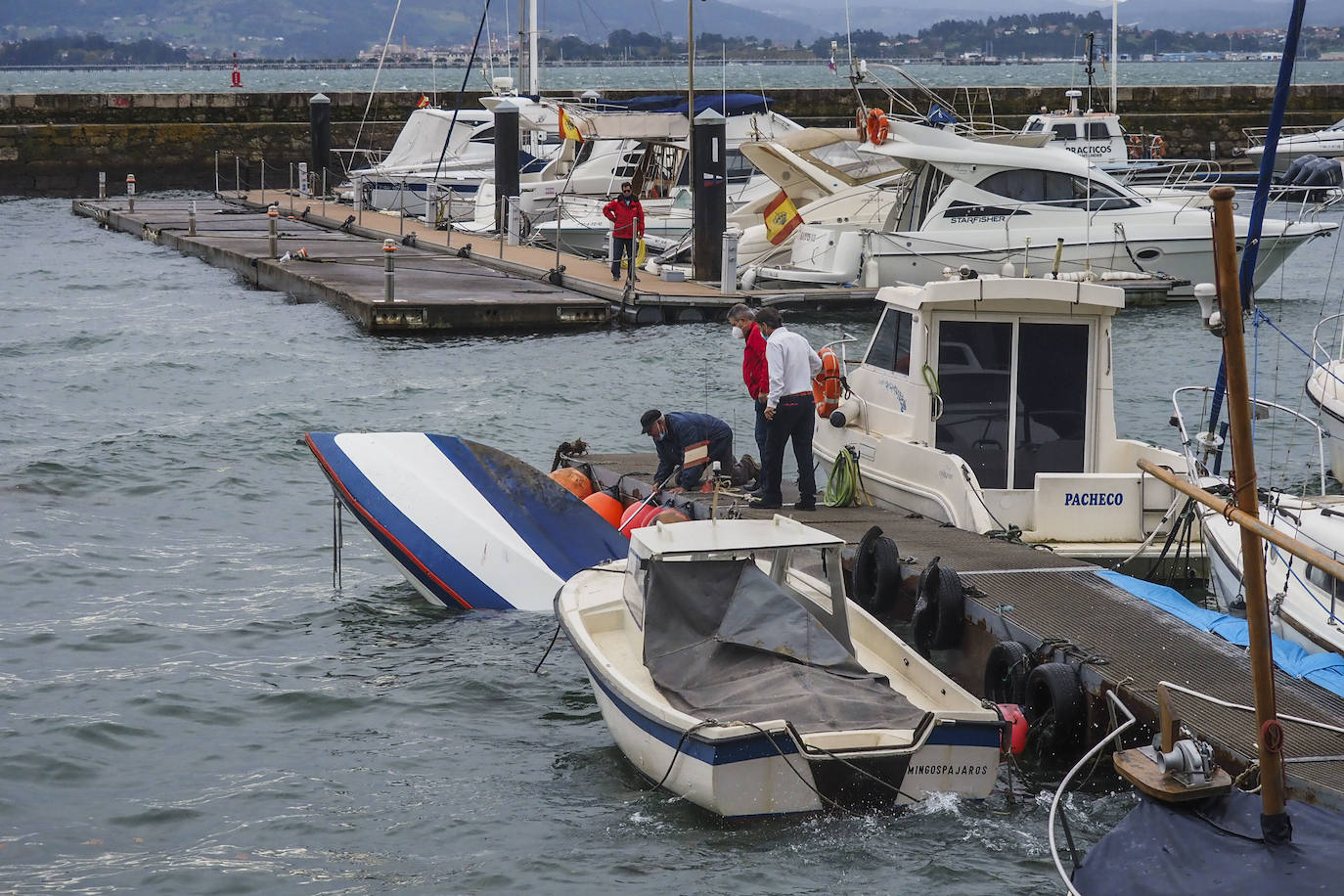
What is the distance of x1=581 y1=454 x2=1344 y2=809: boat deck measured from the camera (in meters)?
7.71

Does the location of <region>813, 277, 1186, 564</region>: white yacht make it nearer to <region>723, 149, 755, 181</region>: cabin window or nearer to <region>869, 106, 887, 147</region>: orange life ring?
<region>869, 106, 887, 147</region>: orange life ring

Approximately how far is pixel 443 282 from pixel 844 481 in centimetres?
1494

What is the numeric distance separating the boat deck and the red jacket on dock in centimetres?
1444

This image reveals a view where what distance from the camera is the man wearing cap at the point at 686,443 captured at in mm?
13023

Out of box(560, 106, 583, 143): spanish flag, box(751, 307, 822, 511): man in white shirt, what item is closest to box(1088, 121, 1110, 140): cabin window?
box(560, 106, 583, 143): spanish flag

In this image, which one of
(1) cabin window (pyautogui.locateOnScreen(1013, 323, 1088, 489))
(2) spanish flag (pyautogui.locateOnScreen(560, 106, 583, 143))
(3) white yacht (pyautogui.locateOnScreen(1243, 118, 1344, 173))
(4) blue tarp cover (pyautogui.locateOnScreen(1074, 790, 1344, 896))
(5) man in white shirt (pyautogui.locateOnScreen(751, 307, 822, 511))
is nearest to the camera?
(4) blue tarp cover (pyautogui.locateOnScreen(1074, 790, 1344, 896))

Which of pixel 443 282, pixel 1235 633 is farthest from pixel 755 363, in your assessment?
pixel 443 282

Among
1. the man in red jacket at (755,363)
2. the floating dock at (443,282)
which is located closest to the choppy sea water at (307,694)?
the floating dock at (443,282)

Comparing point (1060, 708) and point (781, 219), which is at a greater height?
point (781, 219)

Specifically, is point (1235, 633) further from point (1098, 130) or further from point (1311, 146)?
point (1311, 146)

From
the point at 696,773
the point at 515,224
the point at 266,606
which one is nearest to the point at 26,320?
the point at 515,224

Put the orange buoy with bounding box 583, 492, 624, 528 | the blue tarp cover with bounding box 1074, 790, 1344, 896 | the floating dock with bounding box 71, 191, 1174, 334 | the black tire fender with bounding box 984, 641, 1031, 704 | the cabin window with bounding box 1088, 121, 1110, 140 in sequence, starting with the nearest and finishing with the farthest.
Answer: the blue tarp cover with bounding box 1074, 790, 1344, 896, the black tire fender with bounding box 984, 641, 1031, 704, the orange buoy with bounding box 583, 492, 624, 528, the floating dock with bounding box 71, 191, 1174, 334, the cabin window with bounding box 1088, 121, 1110, 140

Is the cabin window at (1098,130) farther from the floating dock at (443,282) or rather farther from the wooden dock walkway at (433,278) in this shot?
the wooden dock walkway at (433,278)

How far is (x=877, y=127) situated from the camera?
25.7 meters
